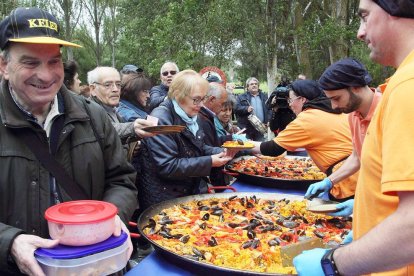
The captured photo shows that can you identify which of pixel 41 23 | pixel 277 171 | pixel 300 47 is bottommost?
pixel 277 171

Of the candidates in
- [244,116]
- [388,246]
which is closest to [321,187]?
[388,246]

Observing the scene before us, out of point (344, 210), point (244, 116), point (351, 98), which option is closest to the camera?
point (344, 210)

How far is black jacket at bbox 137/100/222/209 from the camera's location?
3.21 metres

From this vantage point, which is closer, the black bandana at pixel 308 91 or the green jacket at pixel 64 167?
the green jacket at pixel 64 167

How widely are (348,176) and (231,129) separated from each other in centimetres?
279

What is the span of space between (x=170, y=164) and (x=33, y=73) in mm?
1585

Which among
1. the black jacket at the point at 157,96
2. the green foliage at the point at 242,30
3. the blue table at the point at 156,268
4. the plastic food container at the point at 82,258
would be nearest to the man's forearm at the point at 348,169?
the blue table at the point at 156,268

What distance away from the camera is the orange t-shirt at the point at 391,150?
41.8 inches

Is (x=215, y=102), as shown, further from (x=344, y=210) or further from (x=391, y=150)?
(x=391, y=150)

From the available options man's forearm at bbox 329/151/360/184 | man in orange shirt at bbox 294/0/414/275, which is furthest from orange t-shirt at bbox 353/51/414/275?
man's forearm at bbox 329/151/360/184

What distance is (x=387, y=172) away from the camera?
3.63ft

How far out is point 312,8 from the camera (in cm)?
1677

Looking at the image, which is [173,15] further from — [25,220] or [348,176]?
[25,220]

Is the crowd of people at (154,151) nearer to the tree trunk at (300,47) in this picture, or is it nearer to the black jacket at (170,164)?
Result: the black jacket at (170,164)
